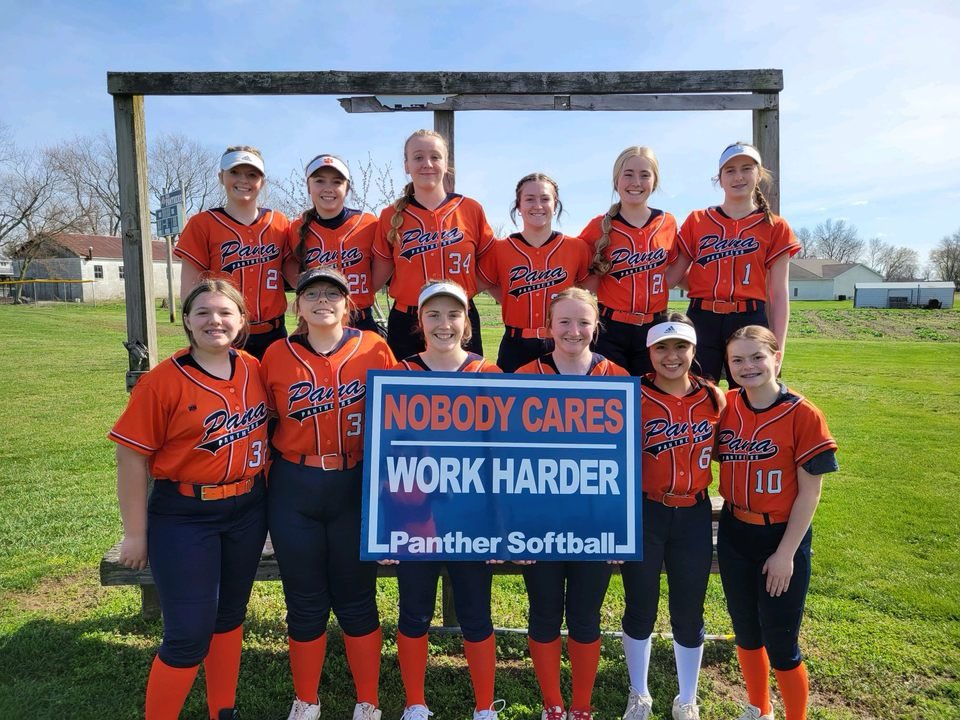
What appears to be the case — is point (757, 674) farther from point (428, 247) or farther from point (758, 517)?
point (428, 247)

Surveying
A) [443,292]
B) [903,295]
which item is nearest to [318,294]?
[443,292]

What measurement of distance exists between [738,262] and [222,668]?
151 inches

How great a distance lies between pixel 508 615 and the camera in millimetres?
5008

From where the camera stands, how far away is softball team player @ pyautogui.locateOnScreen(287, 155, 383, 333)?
12.8ft

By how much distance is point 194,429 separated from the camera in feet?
9.98

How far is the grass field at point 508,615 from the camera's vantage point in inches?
152

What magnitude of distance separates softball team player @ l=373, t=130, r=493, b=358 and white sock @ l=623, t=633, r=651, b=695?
6.50ft

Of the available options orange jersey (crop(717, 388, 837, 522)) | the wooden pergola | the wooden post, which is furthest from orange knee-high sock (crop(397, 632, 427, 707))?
the wooden post

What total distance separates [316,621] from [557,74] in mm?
3587

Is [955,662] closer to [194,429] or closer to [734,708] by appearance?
[734,708]

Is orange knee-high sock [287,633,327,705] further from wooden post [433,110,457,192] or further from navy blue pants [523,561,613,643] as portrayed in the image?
wooden post [433,110,457,192]

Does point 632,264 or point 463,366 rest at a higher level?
point 632,264

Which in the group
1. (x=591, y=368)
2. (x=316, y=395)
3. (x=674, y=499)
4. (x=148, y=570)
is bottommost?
(x=148, y=570)

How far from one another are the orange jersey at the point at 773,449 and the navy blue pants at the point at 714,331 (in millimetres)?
658
